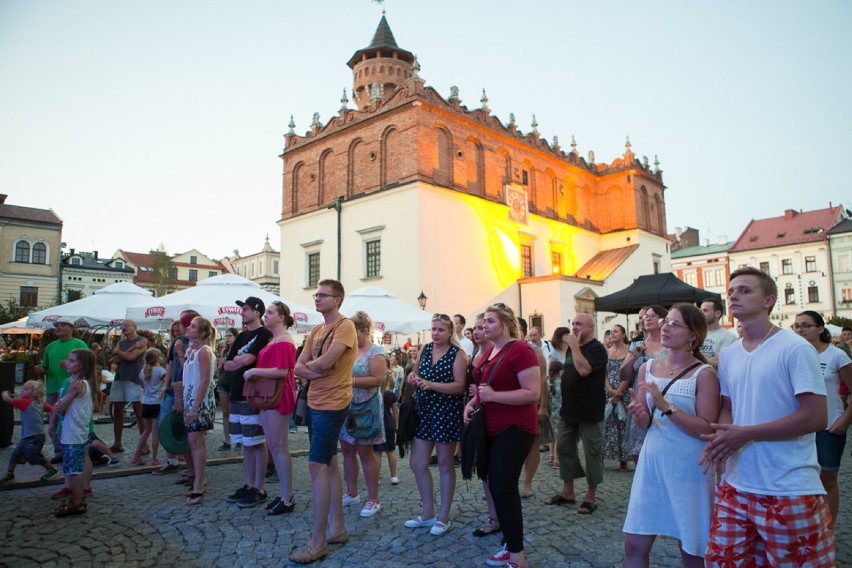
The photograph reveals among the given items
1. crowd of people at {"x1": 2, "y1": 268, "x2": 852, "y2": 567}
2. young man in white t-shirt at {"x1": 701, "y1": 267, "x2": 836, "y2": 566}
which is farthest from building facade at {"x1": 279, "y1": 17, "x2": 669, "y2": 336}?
young man in white t-shirt at {"x1": 701, "y1": 267, "x2": 836, "y2": 566}

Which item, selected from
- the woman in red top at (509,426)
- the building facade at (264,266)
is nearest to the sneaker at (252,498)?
the woman in red top at (509,426)

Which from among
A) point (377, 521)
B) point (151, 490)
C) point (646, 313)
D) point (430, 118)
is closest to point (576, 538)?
point (377, 521)

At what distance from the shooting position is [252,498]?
564 cm

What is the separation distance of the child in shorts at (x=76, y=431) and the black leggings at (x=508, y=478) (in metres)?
3.99

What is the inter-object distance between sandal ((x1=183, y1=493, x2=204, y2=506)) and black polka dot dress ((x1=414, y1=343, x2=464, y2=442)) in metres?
2.47

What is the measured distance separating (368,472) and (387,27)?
4215 centimetres

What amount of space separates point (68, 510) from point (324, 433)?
2812 mm

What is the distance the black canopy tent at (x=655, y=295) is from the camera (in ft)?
50.4

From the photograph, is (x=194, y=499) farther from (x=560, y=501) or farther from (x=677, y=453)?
(x=677, y=453)

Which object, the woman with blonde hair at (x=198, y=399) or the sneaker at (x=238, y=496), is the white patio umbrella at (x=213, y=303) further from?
the sneaker at (x=238, y=496)

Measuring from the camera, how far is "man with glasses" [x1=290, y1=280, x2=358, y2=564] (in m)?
4.36

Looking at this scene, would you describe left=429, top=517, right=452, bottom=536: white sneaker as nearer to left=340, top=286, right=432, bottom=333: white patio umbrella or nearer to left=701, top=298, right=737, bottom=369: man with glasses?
left=701, top=298, right=737, bottom=369: man with glasses

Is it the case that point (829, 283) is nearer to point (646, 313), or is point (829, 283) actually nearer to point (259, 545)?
point (646, 313)

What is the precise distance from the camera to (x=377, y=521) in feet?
17.1
